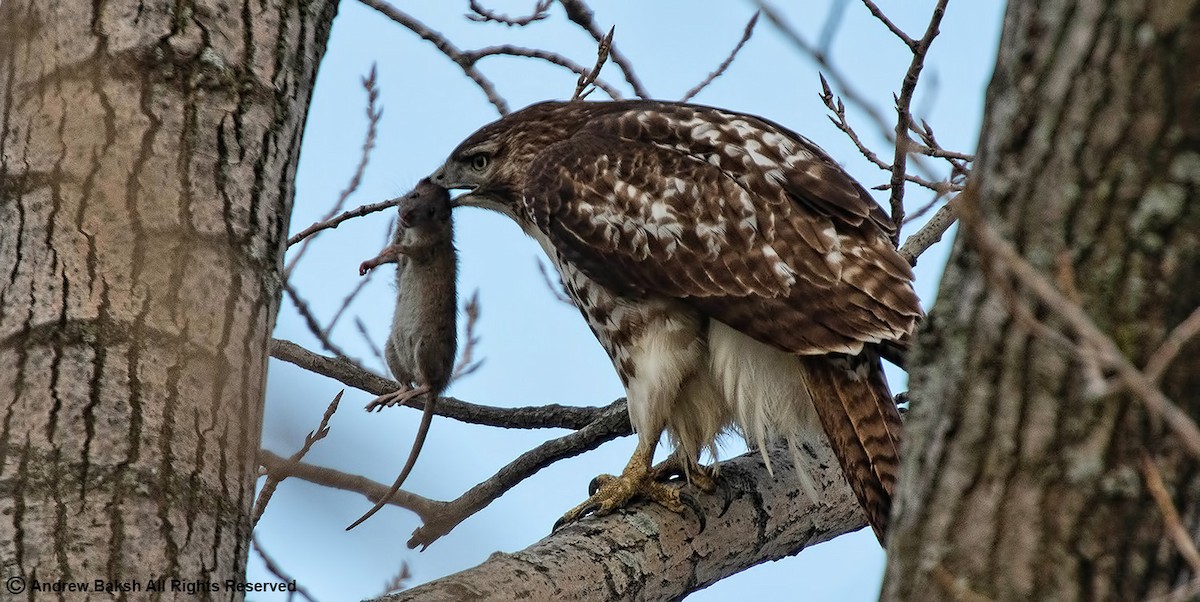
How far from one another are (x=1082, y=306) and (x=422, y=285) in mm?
3996

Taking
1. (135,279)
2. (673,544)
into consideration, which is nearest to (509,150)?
(673,544)

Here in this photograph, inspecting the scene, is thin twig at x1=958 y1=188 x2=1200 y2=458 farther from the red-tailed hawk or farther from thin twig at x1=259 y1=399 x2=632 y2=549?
the red-tailed hawk

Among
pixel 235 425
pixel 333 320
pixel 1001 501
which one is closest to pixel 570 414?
pixel 333 320

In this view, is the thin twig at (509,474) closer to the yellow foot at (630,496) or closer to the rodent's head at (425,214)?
the yellow foot at (630,496)

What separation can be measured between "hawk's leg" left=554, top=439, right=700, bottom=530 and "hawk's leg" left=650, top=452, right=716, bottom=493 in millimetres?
55

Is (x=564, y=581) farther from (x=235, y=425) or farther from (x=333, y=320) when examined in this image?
(x=333, y=320)

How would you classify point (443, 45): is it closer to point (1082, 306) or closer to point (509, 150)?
point (509, 150)

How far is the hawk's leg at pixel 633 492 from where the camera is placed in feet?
13.1

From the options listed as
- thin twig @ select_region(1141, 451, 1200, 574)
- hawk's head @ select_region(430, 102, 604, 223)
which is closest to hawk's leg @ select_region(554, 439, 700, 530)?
hawk's head @ select_region(430, 102, 604, 223)

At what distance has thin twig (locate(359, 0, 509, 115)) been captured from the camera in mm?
→ 4281

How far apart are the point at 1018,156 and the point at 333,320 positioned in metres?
3.71

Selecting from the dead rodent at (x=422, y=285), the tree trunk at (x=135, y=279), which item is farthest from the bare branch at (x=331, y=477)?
Result: the dead rodent at (x=422, y=285)

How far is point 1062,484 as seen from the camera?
59.6 inches

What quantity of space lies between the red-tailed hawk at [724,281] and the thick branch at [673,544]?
0.43ft
